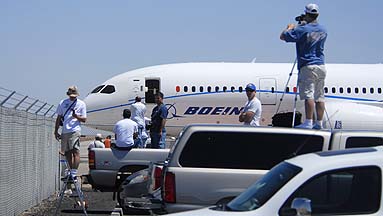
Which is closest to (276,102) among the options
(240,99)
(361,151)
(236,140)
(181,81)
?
(240,99)

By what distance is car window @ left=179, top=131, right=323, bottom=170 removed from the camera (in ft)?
27.8

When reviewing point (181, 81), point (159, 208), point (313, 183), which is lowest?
point (159, 208)

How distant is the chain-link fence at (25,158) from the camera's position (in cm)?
1136

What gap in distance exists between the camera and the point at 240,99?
24.1m

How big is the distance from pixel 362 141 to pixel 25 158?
7040 mm

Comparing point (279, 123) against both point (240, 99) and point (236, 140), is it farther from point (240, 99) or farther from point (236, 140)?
point (240, 99)

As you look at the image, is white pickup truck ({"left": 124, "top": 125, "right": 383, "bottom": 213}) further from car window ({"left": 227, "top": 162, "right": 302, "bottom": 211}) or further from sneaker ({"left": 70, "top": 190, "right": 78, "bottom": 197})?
sneaker ({"left": 70, "top": 190, "right": 78, "bottom": 197})

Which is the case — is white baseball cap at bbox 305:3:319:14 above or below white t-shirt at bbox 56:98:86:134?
above

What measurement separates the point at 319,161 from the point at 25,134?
8.28m

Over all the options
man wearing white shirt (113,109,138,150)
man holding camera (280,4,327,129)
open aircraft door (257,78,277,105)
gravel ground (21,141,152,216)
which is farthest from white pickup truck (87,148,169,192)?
open aircraft door (257,78,277,105)

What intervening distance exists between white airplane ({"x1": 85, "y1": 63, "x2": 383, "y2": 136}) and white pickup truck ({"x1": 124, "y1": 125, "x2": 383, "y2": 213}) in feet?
49.9

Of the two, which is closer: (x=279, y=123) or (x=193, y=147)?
(x=193, y=147)

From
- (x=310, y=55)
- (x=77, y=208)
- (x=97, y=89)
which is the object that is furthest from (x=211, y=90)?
(x=310, y=55)

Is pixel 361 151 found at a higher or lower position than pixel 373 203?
higher
